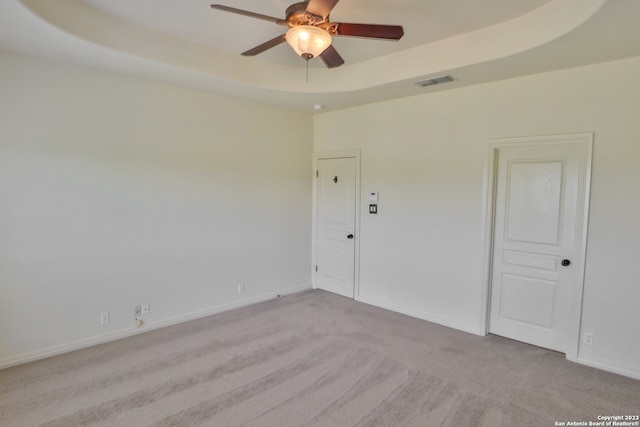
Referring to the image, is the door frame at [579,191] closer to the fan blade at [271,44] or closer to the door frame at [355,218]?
the door frame at [355,218]

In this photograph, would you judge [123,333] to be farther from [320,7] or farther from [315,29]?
[320,7]

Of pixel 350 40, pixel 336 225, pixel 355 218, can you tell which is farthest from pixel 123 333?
pixel 350 40

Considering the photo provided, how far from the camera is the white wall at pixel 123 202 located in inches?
118

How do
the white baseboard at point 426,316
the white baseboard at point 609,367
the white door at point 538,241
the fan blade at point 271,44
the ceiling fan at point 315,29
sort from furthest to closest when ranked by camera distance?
the white baseboard at point 426,316 < the white door at point 538,241 < the white baseboard at point 609,367 < the fan blade at point 271,44 < the ceiling fan at point 315,29

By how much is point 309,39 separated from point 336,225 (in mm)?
3163

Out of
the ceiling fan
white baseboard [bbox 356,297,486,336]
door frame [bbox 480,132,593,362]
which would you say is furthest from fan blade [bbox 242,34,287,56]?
white baseboard [bbox 356,297,486,336]

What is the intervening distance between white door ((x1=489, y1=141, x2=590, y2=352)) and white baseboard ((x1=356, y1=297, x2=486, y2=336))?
8.5 inches

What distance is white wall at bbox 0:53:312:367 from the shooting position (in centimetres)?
299

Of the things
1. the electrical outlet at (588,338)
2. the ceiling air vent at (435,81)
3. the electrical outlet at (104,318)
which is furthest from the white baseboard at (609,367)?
the electrical outlet at (104,318)

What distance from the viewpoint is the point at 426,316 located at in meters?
4.14

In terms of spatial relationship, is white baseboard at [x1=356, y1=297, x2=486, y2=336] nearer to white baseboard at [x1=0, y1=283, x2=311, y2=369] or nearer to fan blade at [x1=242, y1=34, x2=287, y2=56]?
white baseboard at [x1=0, y1=283, x2=311, y2=369]

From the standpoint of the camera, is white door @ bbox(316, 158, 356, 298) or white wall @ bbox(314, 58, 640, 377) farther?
white door @ bbox(316, 158, 356, 298)

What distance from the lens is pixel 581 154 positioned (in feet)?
10.2

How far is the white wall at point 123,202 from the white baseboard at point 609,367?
3542mm
